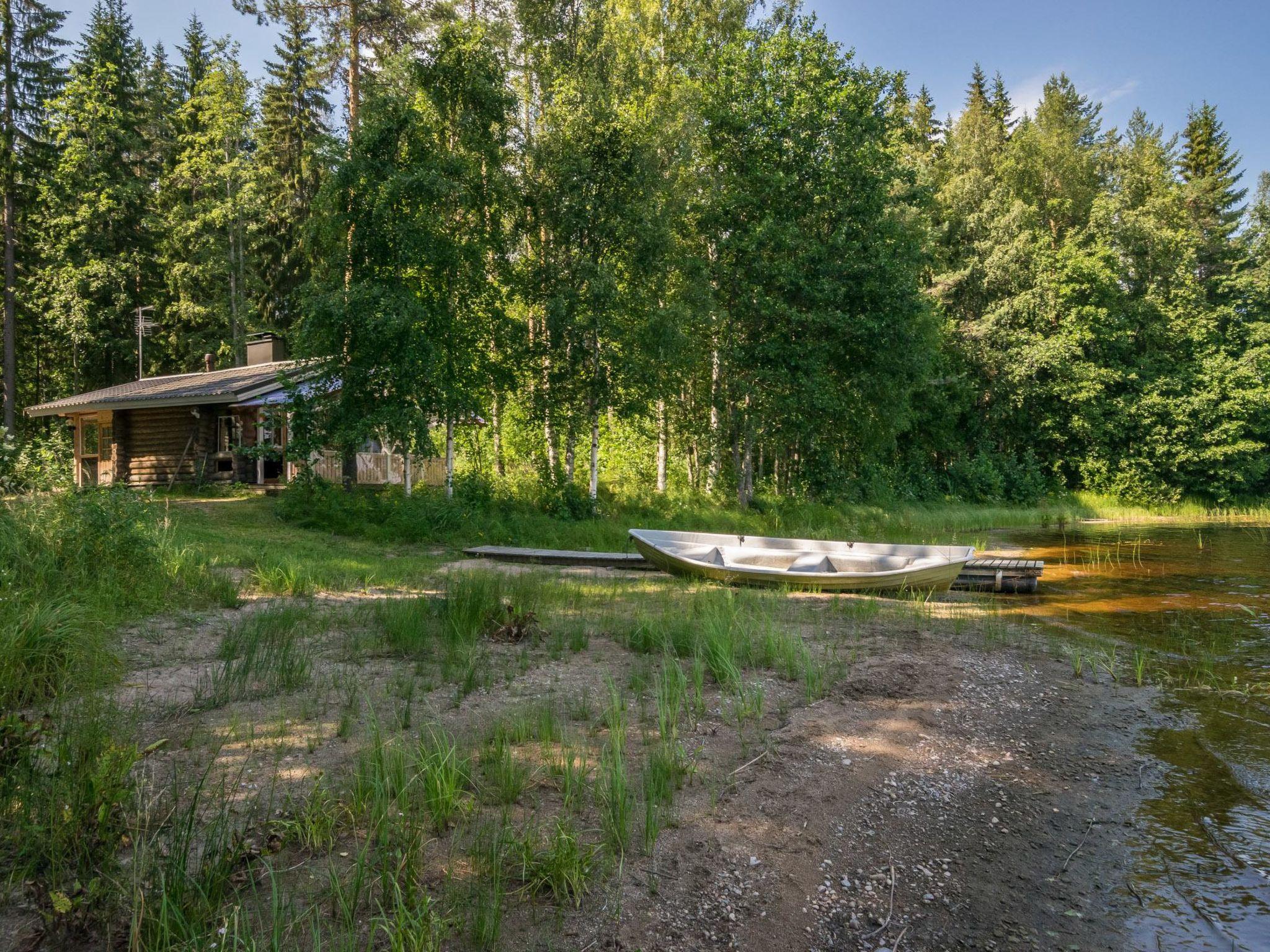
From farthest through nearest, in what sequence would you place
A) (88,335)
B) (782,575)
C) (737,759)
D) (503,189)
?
(88,335) → (503,189) → (782,575) → (737,759)

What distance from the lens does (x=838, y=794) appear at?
4.30 m

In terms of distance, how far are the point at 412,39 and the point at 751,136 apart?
9.81m

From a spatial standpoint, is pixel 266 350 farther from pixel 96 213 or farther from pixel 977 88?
pixel 977 88

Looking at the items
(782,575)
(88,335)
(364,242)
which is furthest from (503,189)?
(88,335)

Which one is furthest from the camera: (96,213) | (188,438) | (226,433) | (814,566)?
(96,213)

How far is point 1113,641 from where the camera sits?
8.58 meters

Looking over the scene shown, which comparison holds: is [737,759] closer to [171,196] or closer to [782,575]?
[782,575]

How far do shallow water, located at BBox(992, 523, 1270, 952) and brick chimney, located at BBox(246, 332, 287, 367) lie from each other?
80.4 ft

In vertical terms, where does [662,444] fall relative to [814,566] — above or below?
above

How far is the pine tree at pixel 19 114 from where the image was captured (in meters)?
26.8

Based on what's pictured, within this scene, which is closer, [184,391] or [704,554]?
[704,554]

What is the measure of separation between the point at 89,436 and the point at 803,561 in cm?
2563

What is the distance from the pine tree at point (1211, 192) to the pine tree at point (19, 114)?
49.2 metres

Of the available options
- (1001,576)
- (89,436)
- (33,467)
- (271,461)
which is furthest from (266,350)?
(1001,576)
